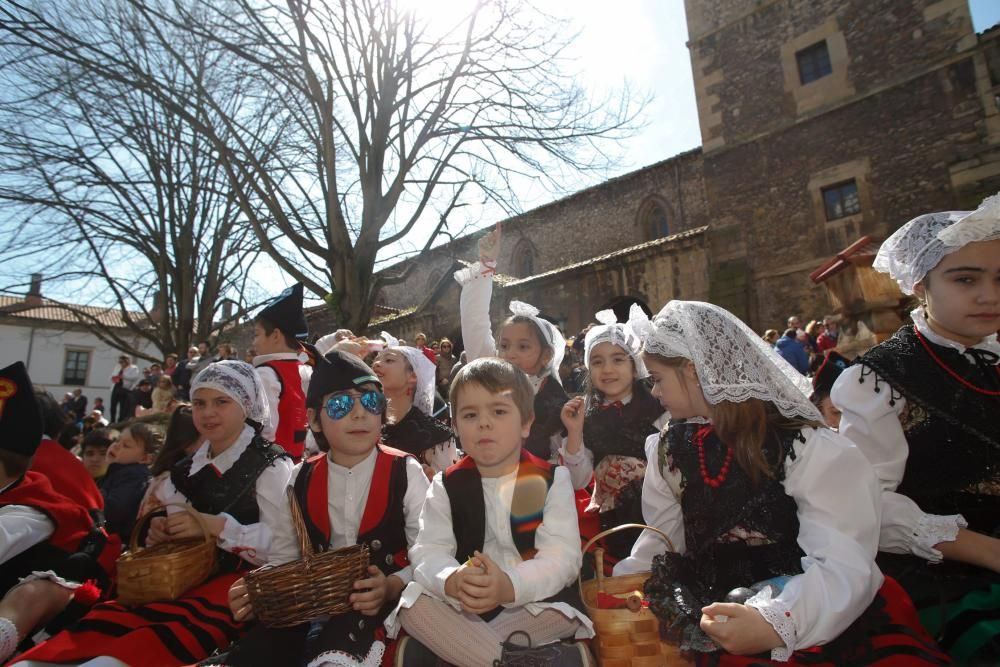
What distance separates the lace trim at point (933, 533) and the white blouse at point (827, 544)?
1.19 feet

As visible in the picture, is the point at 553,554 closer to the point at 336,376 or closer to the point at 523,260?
the point at 336,376

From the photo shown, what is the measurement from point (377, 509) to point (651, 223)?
1935 cm

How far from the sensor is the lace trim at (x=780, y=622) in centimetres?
147

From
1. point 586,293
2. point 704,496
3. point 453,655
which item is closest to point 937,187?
point 586,293

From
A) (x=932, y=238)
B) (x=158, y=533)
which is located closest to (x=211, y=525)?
(x=158, y=533)

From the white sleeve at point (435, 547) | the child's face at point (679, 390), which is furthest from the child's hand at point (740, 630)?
the white sleeve at point (435, 547)

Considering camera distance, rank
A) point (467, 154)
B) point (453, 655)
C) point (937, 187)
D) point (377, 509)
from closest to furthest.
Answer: point (453, 655) < point (377, 509) < point (467, 154) < point (937, 187)

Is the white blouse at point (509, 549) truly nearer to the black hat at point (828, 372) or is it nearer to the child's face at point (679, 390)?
the child's face at point (679, 390)

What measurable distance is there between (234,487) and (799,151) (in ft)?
50.0

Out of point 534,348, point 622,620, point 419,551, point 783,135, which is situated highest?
point 783,135

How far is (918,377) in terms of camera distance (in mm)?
2014

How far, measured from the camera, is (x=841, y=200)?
12945mm

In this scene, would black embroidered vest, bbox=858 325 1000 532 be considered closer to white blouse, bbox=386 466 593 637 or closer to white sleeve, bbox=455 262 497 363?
white blouse, bbox=386 466 593 637

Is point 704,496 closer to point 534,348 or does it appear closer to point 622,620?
point 622,620
